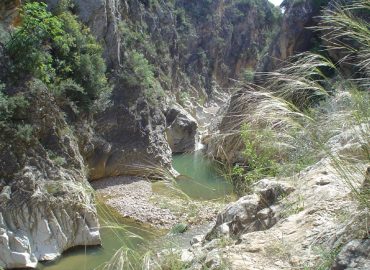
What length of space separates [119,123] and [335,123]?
23.4 metres

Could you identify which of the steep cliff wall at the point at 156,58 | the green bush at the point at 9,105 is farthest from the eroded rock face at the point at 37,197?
the steep cliff wall at the point at 156,58

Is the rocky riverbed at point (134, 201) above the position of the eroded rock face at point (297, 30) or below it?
below

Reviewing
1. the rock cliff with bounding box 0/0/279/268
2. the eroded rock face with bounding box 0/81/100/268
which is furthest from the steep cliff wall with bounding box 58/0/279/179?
the eroded rock face with bounding box 0/81/100/268

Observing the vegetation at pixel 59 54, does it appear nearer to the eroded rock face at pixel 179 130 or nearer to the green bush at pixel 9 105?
the green bush at pixel 9 105

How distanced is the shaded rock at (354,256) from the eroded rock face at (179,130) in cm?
3306

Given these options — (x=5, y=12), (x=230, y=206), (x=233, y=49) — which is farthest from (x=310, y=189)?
(x=233, y=49)

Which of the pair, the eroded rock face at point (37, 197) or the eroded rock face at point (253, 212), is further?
the eroded rock face at point (37, 197)

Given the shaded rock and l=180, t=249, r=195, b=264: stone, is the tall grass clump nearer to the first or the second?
the shaded rock

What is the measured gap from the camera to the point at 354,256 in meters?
2.48

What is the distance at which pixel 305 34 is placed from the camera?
1208 inches

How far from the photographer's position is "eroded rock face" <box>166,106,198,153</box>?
3594 centimetres

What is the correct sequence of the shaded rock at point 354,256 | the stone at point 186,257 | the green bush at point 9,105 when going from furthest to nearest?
the green bush at point 9,105
the stone at point 186,257
the shaded rock at point 354,256

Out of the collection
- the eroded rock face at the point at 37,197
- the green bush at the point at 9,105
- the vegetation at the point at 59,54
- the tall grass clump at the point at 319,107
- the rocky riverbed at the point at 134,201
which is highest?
the vegetation at the point at 59,54

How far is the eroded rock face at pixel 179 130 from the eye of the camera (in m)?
35.9
